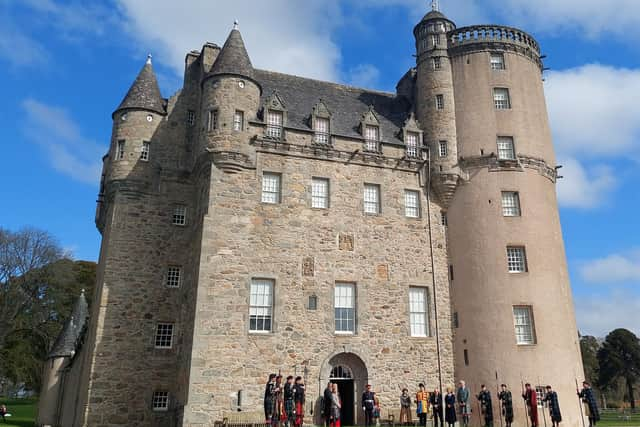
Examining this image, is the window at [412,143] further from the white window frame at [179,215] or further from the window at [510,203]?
the white window frame at [179,215]

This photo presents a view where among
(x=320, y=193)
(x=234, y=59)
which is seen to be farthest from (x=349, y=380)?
(x=234, y=59)

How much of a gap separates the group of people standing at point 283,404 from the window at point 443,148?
1452cm

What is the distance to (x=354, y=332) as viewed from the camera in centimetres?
2266

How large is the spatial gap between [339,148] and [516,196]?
914 cm

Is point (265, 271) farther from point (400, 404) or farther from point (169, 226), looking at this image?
point (400, 404)

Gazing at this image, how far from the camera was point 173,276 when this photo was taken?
81.1ft

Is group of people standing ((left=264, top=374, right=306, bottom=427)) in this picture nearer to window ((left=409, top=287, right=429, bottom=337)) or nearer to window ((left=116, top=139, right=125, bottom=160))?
window ((left=409, top=287, right=429, bottom=337))

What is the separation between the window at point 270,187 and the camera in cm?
2345

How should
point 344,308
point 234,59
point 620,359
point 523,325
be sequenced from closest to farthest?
point 344,308 → point 523,325 → point 234,59 → point 620,359

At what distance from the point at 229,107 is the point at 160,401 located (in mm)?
13546

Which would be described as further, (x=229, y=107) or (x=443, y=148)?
(x=443, y=148)

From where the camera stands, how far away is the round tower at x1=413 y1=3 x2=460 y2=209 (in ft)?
85.9

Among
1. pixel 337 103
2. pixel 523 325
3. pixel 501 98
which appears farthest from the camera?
pixel 337 103

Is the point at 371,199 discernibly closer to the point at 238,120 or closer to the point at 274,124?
the point at 274,124
